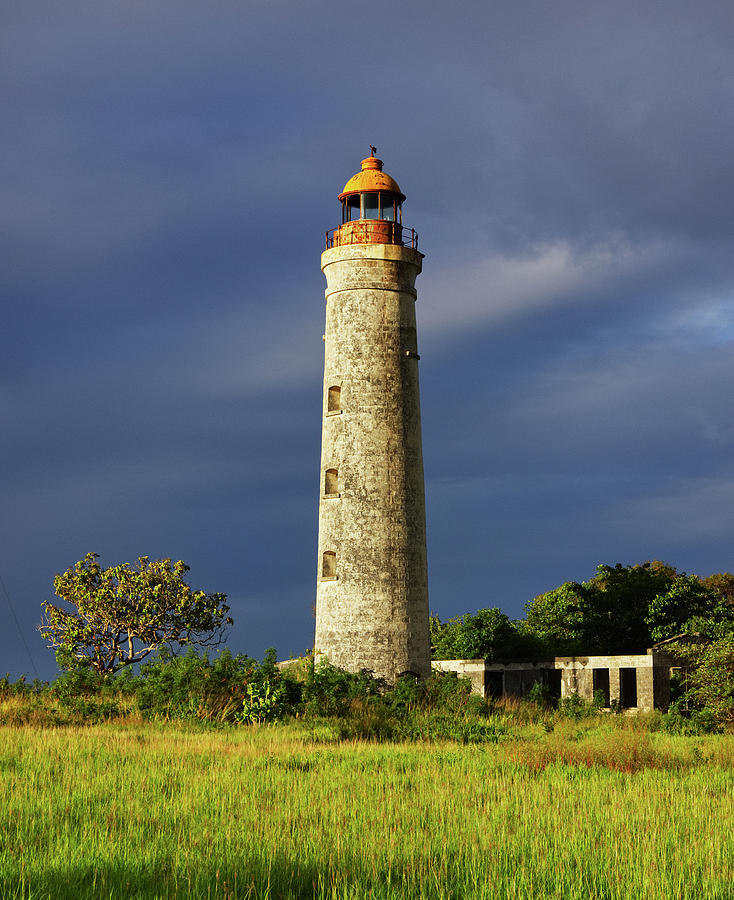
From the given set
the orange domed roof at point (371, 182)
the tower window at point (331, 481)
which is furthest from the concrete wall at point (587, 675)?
the orange domed roof at point (371, 182)

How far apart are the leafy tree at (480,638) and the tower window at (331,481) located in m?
9.49

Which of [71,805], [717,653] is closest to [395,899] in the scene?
[71,805]

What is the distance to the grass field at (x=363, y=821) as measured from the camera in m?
8.55

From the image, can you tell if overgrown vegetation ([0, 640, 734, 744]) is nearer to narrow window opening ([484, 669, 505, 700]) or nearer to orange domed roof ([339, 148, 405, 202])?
narrow window opening ([484, 669, 505, 700])

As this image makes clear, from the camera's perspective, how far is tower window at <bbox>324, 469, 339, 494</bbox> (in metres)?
31.1

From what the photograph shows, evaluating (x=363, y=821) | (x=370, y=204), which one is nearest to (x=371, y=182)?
(x=370, y=204)

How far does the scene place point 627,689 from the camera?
32938 mm

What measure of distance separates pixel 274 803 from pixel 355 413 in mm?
19248

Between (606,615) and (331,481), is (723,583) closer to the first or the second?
(606,615)

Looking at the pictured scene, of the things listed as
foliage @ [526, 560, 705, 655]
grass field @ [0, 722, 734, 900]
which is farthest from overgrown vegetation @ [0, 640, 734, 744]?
foliage @ [526, 560, 705, 655]

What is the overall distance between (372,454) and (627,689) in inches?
459

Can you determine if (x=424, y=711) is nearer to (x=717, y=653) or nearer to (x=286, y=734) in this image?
(x=286, y=734)

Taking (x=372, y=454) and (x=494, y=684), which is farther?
(x=494, y=684)

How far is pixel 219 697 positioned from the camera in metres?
26.4
